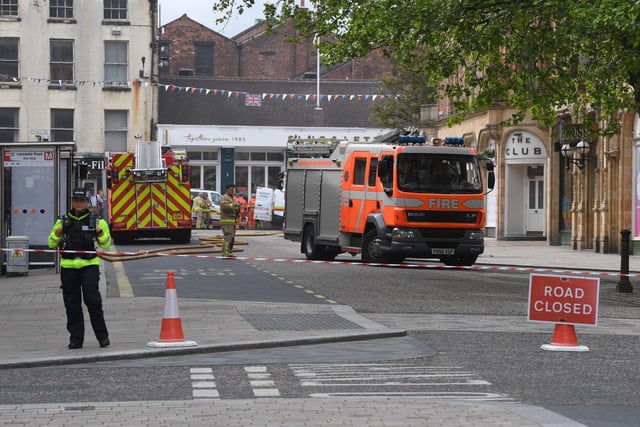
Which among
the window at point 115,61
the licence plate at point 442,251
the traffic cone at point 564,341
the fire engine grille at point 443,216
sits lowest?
the traffic cone at point 564,341

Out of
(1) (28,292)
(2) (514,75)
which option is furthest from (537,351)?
(2) (514,75)

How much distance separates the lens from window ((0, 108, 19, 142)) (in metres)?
60.6

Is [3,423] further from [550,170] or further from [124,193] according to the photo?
[550,170]

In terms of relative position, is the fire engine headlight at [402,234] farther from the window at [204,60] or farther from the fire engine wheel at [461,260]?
the window at [204,60]

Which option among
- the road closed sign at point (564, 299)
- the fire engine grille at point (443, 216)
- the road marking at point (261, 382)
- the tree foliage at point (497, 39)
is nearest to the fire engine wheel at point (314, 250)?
the fire engine grille at point (443, 216)

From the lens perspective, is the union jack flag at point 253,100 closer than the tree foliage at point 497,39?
No

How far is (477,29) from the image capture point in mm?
23234

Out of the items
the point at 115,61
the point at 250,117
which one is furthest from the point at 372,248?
A: the point at 250,117

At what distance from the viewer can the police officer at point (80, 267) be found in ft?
43.5

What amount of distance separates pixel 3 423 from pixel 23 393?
1.62m

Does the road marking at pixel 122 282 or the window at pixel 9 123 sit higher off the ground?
the window at pixel 9 123

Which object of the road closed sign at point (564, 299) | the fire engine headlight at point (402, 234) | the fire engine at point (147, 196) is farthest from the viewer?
the fire engine at point (147, 196)

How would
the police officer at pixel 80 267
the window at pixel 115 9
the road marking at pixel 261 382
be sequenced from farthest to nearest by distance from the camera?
1. the window at pixel 115 9
2. the police officer at pixel 80 267
3. the road marking at pixel 261 382

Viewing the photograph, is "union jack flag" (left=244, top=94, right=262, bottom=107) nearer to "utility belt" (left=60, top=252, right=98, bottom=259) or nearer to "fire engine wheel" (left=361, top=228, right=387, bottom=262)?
"fire engine wheel" (left=361, top=228, right=387, bottom=262)
